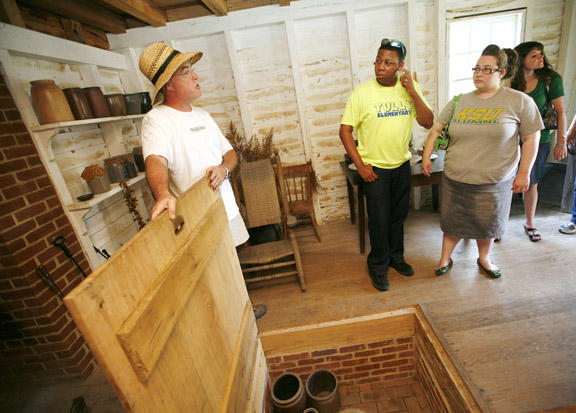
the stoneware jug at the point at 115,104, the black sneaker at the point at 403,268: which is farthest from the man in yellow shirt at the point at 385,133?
the stoneware jug at the point at 115,104

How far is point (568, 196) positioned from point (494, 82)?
185 cm

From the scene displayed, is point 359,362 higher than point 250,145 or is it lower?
lower

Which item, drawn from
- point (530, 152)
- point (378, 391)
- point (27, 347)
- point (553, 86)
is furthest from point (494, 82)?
point (27, 347)

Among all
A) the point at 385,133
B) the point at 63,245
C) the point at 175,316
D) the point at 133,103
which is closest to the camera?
the point at 175,316

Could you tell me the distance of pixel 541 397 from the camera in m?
1.35

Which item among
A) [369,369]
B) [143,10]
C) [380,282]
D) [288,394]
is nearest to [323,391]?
[288,394]

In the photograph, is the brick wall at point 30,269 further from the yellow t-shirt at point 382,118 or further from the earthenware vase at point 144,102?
the yellow t-shirt at point 382,118

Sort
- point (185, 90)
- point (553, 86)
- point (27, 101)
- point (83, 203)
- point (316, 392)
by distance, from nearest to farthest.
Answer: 1. point (185, 90)
2. point (27, 101)
3. point (83, 203)
4. point (316, 392)
5. point (553, 86)

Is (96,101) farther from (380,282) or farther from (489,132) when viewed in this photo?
(489,132)

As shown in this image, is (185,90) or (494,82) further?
(494,82)

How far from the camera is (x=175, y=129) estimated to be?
1.47 metres

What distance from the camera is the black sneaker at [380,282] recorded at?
2.09 m

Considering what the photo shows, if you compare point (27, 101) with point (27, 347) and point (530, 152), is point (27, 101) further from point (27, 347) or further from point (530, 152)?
point (530, 152)

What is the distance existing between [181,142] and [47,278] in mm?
1136
